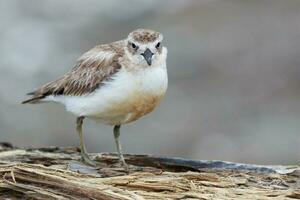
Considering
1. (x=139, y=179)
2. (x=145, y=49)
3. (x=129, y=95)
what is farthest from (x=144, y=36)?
(x=139, y=179)

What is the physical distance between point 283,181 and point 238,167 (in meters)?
0.65

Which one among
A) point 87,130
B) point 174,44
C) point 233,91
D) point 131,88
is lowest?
point 131,88

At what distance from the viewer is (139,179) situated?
10.1 metres

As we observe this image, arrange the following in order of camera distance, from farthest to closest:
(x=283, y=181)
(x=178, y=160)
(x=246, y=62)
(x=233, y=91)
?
(x=246, y=62)
(x=233, y=91)
(x=178, y=160)
(x=283, y=181)

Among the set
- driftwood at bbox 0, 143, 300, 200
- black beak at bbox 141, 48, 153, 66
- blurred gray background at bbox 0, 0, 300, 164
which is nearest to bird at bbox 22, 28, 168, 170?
black beak at bbox 141, 48, 153, 66

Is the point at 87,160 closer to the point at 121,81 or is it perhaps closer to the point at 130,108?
the point at 130,108

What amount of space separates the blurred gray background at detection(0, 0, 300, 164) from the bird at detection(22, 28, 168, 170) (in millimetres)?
7542

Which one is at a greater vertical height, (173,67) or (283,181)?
(173,67)

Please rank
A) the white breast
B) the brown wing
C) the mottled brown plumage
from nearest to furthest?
the white breast → the mottled brown plumage → the brown wing

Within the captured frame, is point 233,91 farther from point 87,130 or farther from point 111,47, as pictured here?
point 111,47

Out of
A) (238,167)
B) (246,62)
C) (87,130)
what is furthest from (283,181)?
(246,62)

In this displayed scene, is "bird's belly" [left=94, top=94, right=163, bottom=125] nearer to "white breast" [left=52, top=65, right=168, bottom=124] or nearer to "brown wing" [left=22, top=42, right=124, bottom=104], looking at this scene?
"white breast" [left=52, top=65, right=168, bottom=124]

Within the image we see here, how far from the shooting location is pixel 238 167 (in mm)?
10969

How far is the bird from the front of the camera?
1045 cm
